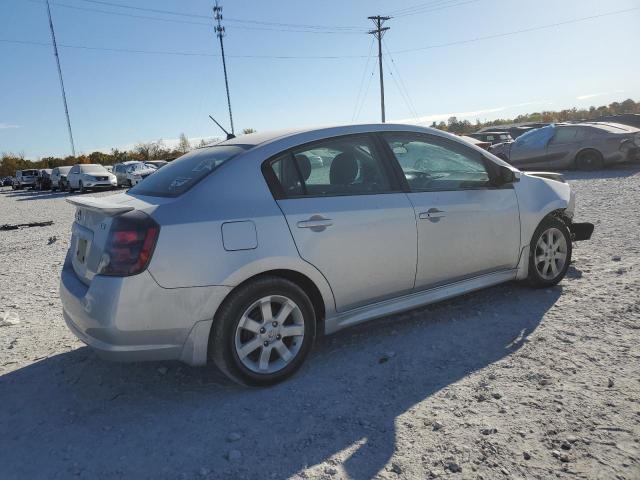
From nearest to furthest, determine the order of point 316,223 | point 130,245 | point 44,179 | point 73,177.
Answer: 1. point 130,245
2. point 316,223
3. point 73,177
4. point 44,179

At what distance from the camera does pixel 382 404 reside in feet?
9.71

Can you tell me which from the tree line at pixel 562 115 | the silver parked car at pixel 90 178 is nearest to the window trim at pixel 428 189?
the silver parked car at pixel 90 178

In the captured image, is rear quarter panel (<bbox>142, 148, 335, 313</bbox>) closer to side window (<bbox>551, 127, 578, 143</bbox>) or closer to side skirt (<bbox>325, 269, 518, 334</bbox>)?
side skirt (<bbox>325, 269, 518, 334</bbox>)

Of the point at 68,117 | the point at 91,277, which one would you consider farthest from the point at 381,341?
the point at 68,117

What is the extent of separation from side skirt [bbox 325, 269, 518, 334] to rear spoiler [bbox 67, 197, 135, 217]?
1.51 m

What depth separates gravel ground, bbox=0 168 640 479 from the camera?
8.04 ft

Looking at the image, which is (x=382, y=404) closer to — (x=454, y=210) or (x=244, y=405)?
(x=244, y=405)

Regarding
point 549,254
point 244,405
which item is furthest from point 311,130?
point 549,254

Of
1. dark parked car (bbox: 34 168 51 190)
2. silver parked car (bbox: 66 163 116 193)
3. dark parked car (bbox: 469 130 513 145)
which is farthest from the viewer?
dark parked car (bbox: 34 168 51 190)

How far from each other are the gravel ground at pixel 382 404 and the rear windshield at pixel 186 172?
4.30 feet

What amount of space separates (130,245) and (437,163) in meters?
2.45

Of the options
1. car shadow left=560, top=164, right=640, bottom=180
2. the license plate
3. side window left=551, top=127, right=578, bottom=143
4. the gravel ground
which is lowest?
the gravel ground

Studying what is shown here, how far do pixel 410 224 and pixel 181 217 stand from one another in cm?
164

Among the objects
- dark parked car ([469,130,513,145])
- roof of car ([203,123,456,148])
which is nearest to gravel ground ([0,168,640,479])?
roof of car ([203,123,456,148])
